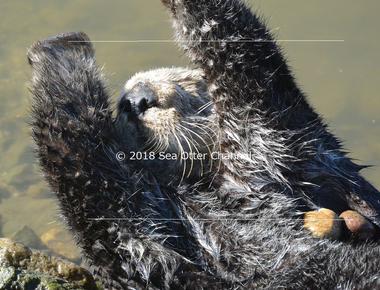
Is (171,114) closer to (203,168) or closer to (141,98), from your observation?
(141,98)

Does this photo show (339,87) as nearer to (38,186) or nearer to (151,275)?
(38,186)

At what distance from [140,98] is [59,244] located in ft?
8.90

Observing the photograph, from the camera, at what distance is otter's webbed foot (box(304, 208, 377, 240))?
3.46 m

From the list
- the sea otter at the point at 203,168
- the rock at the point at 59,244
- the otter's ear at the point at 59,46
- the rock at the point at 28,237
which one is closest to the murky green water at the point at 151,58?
the rock at the point at 59,244

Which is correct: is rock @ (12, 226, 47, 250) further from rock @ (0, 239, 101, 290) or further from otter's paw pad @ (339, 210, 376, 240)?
otter's paw pad @ (339, 210, 376, 240)

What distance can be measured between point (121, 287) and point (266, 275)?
2.11 ft

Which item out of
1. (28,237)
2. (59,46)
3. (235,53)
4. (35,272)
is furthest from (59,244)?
(235,53)

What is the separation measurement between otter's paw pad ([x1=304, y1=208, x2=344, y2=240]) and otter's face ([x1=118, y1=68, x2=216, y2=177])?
0.58 metres

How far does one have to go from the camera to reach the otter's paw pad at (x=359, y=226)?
11.6 ft

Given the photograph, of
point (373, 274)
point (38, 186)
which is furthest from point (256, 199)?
point (38, 186)

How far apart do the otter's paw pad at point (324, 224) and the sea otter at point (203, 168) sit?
0.05m

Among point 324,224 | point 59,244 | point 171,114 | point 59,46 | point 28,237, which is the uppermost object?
point 59,46

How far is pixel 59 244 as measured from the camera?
6012mm

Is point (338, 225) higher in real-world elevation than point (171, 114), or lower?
lower
